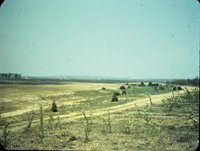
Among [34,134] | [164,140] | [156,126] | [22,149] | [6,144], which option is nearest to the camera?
[22,149]

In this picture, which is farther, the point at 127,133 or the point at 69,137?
the point at 127,133

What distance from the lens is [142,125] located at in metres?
14.0

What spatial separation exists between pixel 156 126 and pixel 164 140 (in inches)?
109

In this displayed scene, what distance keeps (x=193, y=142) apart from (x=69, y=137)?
4.51m

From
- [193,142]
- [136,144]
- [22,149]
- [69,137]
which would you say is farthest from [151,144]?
[22,149]

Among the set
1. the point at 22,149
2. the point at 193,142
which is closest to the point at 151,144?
the point at 193,142

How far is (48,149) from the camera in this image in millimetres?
9516

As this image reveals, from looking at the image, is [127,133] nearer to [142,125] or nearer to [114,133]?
[114,133]

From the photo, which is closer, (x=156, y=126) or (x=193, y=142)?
(x=193, y=142)

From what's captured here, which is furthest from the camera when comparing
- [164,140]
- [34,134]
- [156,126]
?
[156,126]

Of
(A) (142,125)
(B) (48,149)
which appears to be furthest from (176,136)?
(B) (48,149)

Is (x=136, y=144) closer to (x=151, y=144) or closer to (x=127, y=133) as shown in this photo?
(x=151, y=144)

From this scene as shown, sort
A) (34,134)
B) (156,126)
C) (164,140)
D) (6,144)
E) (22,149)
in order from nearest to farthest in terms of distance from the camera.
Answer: (22,149) → (6,144) → (164,140) → (34,134) → (156,126)

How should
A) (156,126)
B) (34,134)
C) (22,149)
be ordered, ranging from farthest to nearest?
(156,126), (34,134), (22,149)
